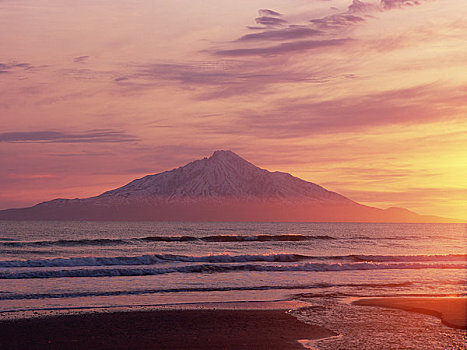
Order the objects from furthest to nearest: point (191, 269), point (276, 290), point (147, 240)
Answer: point (147, 240), point (191, 269), point (276, 290)

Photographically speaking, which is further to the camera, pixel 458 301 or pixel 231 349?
pixel 458 301

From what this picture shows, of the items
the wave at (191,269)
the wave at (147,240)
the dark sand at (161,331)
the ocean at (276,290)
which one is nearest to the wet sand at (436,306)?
the ocean at (276,290)

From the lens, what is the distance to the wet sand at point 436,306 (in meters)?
17.8

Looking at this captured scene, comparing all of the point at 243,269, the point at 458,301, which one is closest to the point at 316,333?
the point at 458,301

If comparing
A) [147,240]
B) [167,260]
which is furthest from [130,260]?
[147,240]

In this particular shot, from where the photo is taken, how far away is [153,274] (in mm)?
32312

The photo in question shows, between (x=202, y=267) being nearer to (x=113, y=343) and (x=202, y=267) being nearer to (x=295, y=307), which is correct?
(x=295, y=307)

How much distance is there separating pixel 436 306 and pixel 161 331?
1014cm

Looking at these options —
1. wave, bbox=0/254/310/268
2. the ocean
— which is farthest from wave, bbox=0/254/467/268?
the ocean

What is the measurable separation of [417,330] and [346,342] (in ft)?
9.83

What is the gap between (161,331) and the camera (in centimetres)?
1609

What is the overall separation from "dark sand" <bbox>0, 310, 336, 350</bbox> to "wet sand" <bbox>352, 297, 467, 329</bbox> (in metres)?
4.22

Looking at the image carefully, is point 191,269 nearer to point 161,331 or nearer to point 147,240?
point 161,331

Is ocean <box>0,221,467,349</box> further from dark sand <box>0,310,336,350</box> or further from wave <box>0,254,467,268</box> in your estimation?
dark sand <box>0,310,336,350</box>
